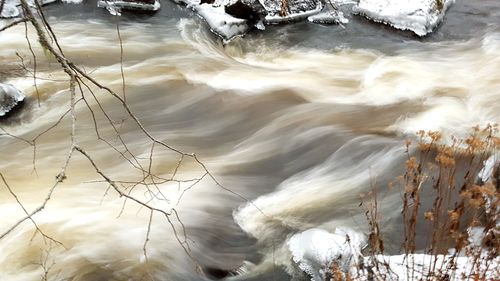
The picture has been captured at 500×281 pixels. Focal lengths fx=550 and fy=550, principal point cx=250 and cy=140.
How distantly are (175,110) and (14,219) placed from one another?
7.74 feet

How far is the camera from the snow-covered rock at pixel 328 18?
26.9ft

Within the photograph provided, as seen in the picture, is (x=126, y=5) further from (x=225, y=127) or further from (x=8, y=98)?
(x=225, y=127)

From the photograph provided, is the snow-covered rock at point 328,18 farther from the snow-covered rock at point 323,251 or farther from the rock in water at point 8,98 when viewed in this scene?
the snow-covered rock at point 323,251

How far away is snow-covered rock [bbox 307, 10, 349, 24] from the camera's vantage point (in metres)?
8.20

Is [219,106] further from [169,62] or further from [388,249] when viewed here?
[388,249]

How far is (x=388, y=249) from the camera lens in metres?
4.09

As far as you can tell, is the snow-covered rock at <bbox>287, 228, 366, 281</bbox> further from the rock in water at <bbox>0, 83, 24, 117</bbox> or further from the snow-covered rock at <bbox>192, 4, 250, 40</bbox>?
the snow-covered rock at <bbox>192, 4, 250, 40</bbox>

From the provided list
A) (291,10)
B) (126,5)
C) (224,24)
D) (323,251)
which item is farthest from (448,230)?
(126,5)

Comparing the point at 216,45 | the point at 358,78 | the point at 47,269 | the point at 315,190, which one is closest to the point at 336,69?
the point at 358,78

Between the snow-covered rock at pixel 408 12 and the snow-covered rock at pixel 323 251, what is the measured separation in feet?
15.7

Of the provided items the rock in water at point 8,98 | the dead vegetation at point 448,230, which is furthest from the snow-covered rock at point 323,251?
the rock in water at point 8,98

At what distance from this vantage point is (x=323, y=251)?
3.55 metres

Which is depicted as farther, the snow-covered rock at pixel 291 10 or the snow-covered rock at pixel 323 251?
the snow-covered rock at pixel 291 10

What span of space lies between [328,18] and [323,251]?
5.33 metres
